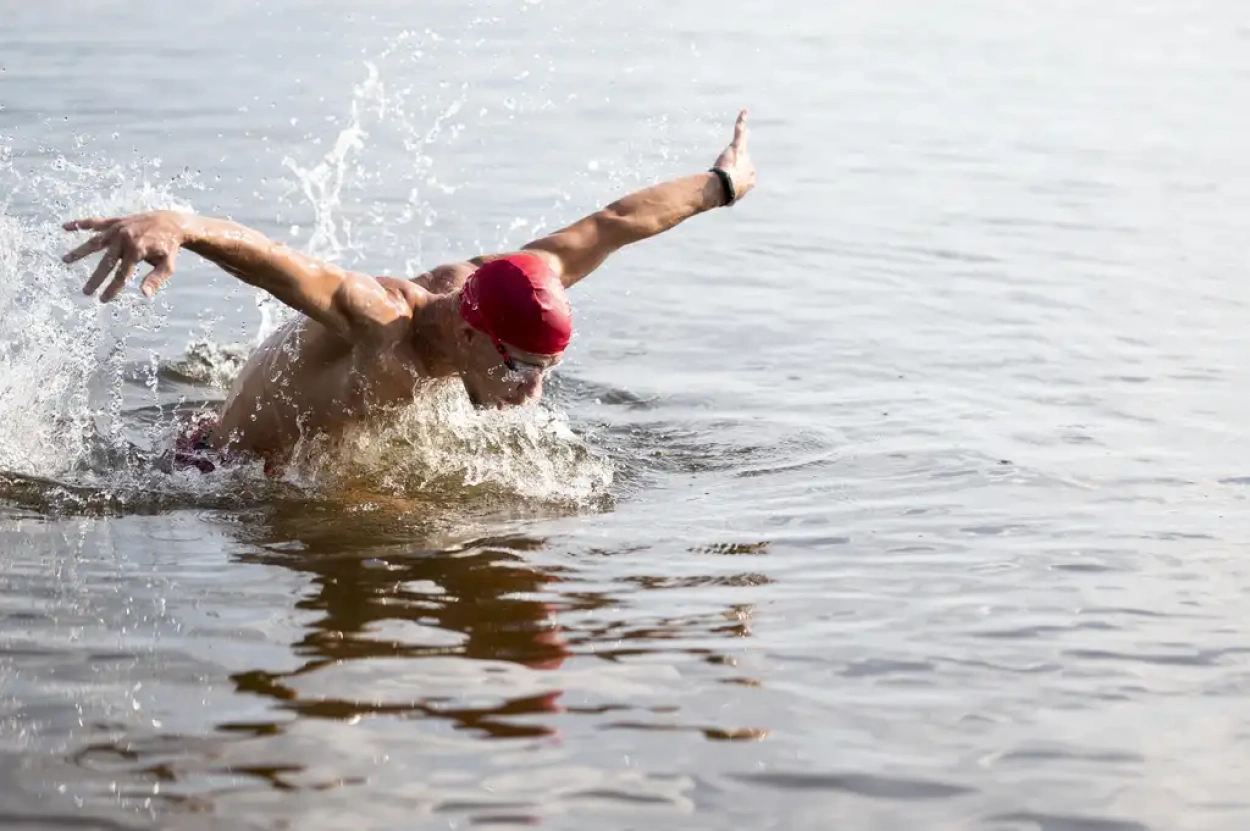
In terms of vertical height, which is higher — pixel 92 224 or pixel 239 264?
pixel 92 224

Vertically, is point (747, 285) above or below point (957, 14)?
below

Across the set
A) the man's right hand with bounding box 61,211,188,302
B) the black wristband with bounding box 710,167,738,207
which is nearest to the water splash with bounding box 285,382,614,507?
the black wristband with bounding box 710,167,738,207

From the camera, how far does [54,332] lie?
8766mm

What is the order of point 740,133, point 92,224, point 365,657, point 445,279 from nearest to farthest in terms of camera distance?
point 365,657 → point 92,224 → point 445,279 → point 740,133

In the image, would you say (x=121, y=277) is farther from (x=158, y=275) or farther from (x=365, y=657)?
(x=365, y=657)

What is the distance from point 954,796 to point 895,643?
109 cm

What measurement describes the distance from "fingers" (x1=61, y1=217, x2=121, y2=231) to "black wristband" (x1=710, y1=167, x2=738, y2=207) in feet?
9.89

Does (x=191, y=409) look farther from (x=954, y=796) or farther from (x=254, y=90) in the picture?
(x=254, y=90)

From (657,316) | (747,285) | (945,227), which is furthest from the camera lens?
(945,227)

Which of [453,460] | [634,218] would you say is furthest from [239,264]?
[634,218]

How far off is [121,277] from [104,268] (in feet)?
0.20

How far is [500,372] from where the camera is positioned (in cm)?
671

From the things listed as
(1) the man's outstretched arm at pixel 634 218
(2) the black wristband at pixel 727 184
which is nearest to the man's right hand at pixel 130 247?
(1) the man's outstretched arm at pixel 634 218

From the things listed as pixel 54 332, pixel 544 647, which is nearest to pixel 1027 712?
pixel 544 647
